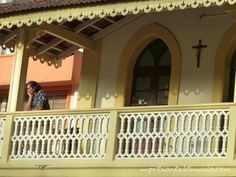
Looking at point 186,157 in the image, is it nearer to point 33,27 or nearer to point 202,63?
point 202,63

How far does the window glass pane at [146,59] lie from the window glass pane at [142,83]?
1.03ft

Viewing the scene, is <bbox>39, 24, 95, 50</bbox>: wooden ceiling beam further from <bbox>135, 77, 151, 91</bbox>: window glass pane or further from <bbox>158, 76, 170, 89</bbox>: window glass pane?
<bbox>158, 76, 170, 89</bbox>: window glass pane

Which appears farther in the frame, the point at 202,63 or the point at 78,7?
the point at 202,63

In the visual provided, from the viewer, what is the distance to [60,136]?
1808 cm

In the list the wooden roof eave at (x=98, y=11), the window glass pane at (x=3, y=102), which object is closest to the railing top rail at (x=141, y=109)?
the wooden roof eave at (x=98, y=11)

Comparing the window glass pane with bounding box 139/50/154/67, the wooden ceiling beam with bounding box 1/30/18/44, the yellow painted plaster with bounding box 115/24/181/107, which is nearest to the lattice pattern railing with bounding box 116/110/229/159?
the yellow painted plaster with bounding box 115/24/181/107

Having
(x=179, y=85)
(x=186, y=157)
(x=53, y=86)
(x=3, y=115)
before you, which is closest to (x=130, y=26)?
(x=179, y=85)

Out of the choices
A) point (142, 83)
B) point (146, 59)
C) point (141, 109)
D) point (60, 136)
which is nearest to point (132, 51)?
point (146, 59)

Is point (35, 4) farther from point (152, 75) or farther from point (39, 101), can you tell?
point (152, 75)

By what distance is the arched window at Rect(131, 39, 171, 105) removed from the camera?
1992 centimetres

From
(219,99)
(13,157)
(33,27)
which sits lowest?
(13,157)

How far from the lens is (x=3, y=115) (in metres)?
19.0

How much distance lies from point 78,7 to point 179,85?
118 inches

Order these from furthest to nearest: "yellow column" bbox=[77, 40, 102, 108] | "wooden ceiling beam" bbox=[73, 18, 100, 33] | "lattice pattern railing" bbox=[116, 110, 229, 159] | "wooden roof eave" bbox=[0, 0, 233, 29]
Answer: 1. "yellow column" bbox=[77, 40, 102, 108]
2. "wooden ceiling beam" bbox=[73, 18, 100, 33]
3. "wooden roof eave" bbox=[0, 0, 233, 29]
4. "lattice pattern railing" bbox=[116, 110, 229, 159]
